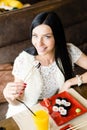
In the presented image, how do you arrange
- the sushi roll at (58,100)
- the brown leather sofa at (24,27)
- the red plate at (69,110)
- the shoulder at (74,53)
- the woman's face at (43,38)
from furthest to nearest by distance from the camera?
the brown leather sofa at (24,27) < the shoulder at (74,53) < the woman's face at (43,38) < the sushi roll at (58,100) < the red plate at (69,110)

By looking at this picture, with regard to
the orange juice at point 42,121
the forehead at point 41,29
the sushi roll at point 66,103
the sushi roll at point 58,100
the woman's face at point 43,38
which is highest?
the forehead at point 41,29

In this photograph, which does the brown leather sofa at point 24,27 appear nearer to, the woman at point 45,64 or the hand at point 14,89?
the woman at point 45,64

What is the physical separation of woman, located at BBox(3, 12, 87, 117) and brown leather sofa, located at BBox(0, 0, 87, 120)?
0.44 metres

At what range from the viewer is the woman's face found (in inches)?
62.1

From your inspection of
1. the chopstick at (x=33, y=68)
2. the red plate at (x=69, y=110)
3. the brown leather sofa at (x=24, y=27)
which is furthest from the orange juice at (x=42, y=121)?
the brown leather sofa at (x=24, y=27)

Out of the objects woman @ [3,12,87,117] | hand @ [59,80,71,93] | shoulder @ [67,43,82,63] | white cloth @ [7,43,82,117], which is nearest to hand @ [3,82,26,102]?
woman @ [3,12,87,117]

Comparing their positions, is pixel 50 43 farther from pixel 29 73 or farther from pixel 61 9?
pixel 61 9

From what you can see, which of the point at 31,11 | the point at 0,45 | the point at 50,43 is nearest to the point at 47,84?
the point at 50,43

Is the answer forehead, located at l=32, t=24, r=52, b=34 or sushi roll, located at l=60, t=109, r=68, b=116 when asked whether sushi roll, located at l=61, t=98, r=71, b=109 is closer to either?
sushi roll, located at l=60, t=109, r=68, b=116

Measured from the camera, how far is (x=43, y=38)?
62.9 inches

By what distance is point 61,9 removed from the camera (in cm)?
244

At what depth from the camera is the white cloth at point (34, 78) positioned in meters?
1.66

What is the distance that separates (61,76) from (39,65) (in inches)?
6.5

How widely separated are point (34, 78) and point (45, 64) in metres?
0.12
